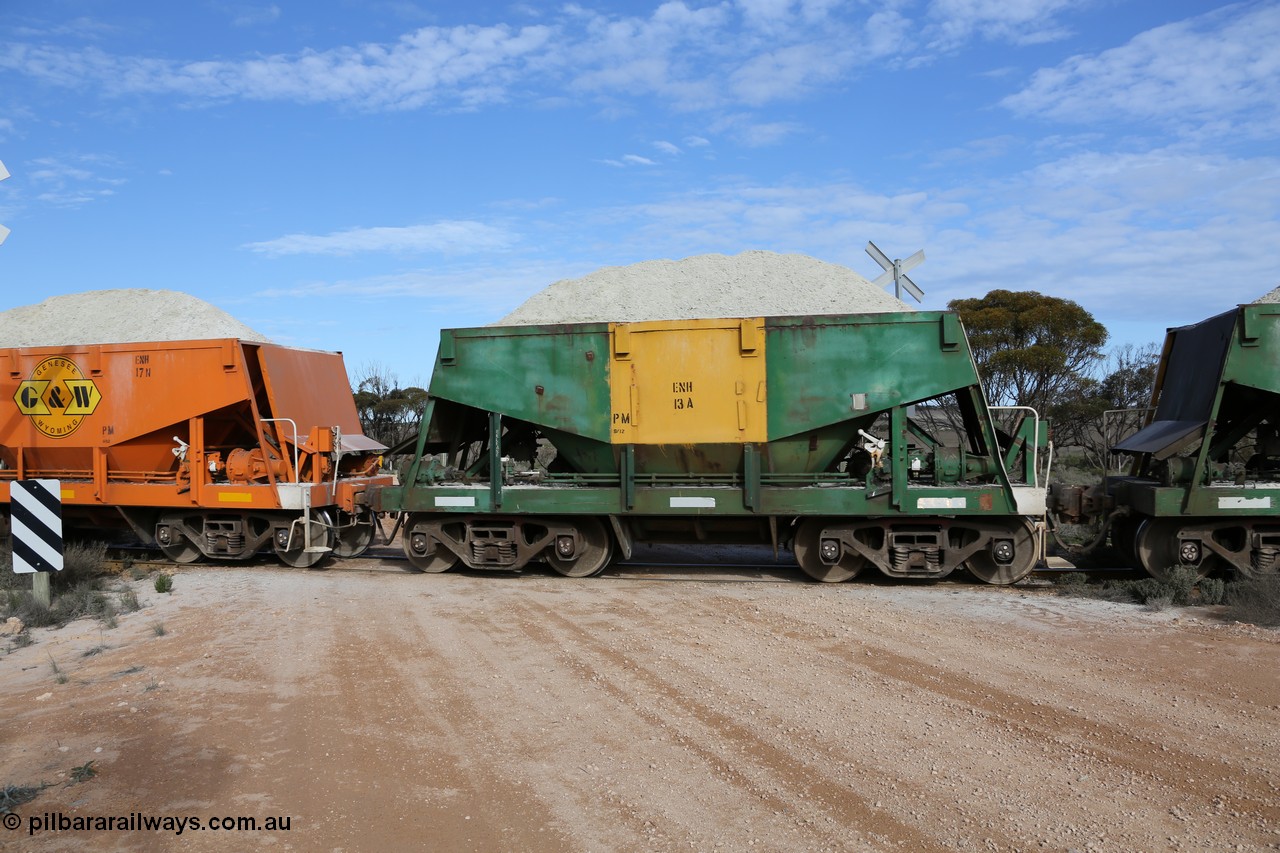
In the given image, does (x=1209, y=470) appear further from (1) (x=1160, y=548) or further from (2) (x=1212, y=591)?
(2) (x=1212, y=591)

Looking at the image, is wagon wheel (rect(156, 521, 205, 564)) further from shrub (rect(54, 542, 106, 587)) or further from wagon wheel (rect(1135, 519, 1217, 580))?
wagon wheel (rect(1135, 519, 1217, 580))

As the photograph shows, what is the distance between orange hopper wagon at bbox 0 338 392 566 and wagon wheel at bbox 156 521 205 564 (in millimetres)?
18

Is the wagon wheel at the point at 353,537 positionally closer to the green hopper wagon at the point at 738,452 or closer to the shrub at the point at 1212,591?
the green hopper wagon at the point at 738,452

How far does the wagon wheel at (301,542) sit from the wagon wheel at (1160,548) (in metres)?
9.89

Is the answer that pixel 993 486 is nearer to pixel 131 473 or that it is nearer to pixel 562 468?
pixel 562 468

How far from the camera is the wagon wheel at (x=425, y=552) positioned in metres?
11.1

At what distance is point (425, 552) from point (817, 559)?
4.95 m

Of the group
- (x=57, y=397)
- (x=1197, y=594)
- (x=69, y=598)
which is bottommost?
(x=1197, y=594)

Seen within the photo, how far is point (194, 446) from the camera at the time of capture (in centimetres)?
1156

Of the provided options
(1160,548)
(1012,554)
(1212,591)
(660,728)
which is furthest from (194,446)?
(1212,591)

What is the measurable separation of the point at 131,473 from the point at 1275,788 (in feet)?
43.1

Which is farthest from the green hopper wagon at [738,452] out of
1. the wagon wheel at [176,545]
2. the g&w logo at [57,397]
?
the g&w logo at [57,397]

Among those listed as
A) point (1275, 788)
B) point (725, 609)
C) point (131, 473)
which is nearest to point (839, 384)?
point (725, 609)

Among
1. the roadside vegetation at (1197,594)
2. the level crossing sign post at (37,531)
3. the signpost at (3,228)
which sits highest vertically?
the signpost at (3,228)
